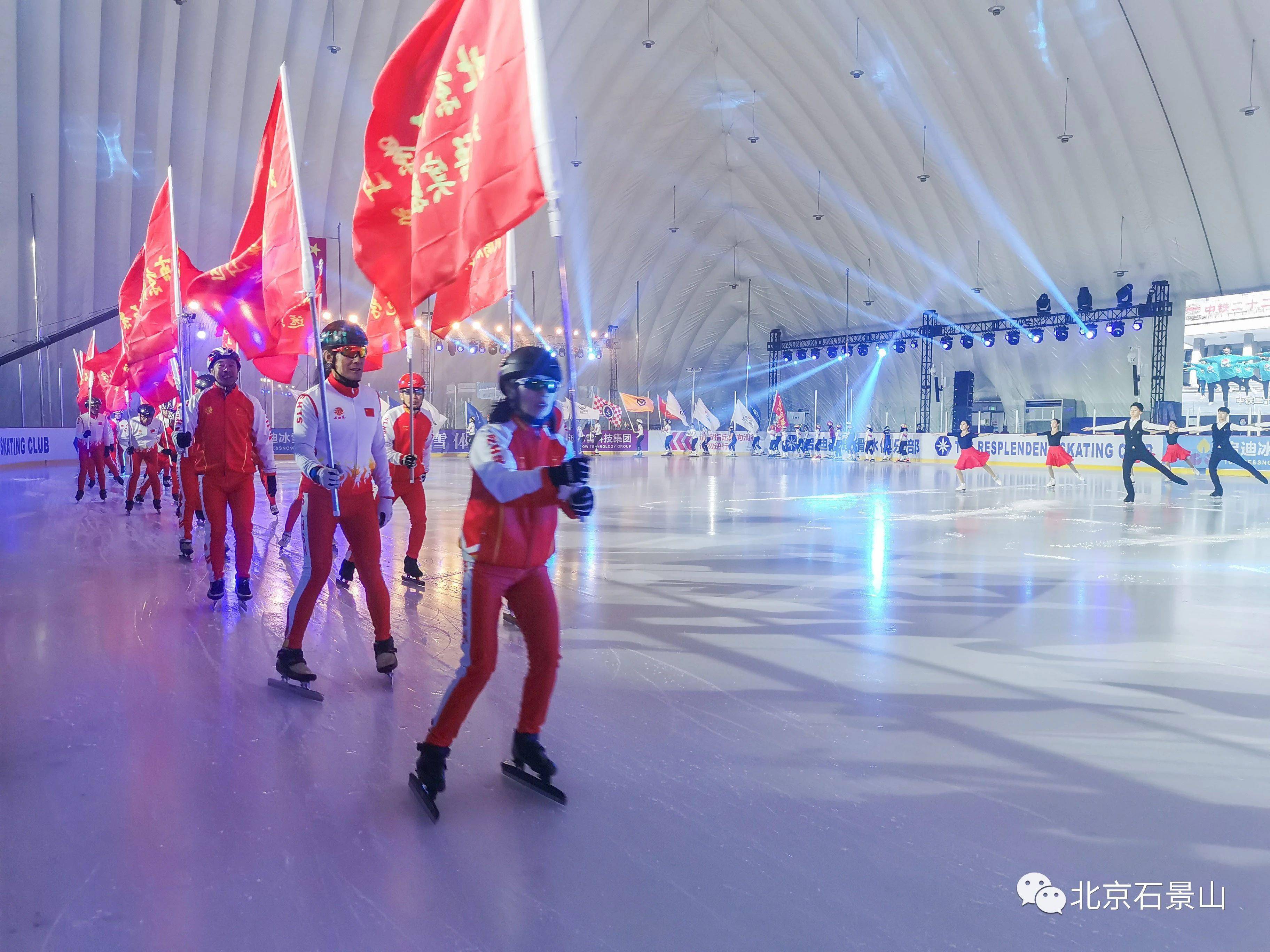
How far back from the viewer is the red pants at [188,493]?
818cm

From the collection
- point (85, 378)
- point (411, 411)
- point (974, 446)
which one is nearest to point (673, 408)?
point (974, 446)

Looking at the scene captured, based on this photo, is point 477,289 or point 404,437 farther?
point 404,437

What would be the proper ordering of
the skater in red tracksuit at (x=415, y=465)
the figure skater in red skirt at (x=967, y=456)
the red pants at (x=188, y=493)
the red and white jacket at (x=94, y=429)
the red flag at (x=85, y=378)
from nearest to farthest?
the skater in red tracksuit at (x=415, y=465)
the red pants at (x=188, y=493)
the red and white jacket at (x=94, y=429)
the figure skater in red skirt at (x=967, y=456)
the red flag at (x=85, y=378)

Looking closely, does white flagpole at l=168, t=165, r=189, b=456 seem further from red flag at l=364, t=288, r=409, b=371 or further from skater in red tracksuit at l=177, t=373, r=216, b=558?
red flag at l=364, t=288, r=409, b=371

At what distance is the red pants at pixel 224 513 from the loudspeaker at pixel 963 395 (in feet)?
126

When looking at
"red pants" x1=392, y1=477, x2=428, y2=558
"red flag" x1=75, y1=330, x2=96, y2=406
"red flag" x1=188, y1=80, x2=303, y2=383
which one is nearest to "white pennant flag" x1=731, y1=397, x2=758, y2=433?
"red flag" x1=75, y1=330, x2=96, y2=406

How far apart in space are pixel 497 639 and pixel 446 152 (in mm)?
2528

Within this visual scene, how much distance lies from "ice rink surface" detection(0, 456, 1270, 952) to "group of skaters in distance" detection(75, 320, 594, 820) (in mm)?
266

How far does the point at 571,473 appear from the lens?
2633mm

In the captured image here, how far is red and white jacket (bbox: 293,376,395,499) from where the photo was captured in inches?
167

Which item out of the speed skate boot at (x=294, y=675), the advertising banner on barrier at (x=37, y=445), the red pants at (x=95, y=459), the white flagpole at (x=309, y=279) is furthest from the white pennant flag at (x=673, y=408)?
the speed skate boot at (x=294, y=675)

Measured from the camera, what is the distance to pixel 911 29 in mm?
27078

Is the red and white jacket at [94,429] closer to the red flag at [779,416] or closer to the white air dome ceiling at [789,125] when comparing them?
the white air dome ceiling at [789,125]

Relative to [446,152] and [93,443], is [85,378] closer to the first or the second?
[93,443]
